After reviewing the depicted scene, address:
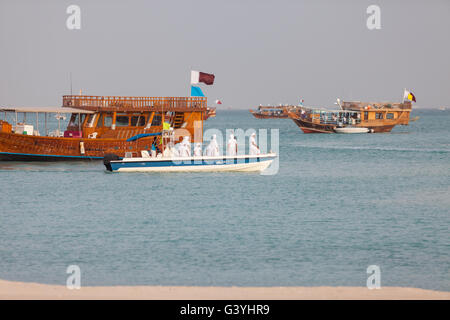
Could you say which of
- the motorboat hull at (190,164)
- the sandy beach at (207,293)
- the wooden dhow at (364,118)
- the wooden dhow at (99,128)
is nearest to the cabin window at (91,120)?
the wooden dhow at (99,128)

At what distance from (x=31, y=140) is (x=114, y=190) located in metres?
12.5

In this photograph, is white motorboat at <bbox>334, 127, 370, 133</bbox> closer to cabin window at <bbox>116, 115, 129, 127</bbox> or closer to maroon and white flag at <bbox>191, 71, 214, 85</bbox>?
maroon and white flag at <bbox>191, 71, 214, 85</bbox>

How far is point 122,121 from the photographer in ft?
152

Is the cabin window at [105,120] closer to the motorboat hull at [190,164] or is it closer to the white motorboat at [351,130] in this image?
the motorboat hull at [190,164]

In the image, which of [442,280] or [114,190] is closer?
[442,280]

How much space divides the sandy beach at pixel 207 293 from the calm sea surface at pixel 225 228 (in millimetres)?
1945

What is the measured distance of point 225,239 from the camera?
20.7m

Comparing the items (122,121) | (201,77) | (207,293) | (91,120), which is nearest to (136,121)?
(122,121)

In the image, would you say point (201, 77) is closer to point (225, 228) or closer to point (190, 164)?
point (190, 164)

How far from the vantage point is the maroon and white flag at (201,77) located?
44625 millimetres

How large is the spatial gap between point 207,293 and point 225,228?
978cm

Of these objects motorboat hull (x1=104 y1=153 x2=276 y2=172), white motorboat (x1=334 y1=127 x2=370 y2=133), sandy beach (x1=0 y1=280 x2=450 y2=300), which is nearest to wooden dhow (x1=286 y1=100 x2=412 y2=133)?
white motorboat (x1=334 y1=127 x2=370 y2=133)
